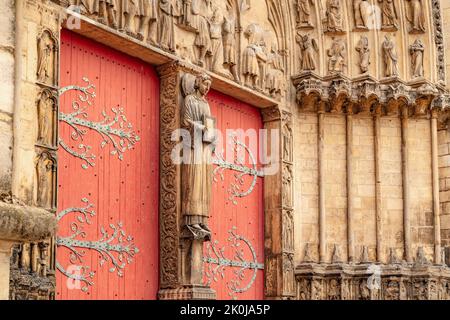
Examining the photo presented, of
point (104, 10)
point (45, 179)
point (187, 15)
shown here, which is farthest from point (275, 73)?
point (45, 179)

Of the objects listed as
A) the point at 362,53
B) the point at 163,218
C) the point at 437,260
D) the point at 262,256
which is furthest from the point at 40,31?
the point at 437,260

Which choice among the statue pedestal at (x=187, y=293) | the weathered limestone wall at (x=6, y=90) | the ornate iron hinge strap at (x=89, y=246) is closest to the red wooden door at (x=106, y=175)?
the ornate iron hinge strap at (x=89, y=246)

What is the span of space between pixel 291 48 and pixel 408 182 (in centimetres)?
239

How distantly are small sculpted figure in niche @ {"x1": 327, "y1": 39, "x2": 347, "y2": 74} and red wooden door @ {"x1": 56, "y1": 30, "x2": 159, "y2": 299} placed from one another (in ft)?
9.55

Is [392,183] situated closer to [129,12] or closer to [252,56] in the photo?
[252,56]

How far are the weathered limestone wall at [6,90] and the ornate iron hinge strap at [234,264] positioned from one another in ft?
21.8

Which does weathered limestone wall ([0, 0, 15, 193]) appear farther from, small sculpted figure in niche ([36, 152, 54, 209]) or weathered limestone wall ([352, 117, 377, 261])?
weathered limestone wall ([352, 117, 377, 261])

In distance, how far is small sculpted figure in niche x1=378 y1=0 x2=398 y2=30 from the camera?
10.9 m

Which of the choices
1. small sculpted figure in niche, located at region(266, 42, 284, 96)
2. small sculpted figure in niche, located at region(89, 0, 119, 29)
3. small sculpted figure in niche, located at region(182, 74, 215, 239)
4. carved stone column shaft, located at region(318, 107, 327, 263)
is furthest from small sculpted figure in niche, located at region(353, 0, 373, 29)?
small sculpted figure in niche, located at region(89, 0, 119, 29)

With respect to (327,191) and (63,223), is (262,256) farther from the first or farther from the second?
(63,223)

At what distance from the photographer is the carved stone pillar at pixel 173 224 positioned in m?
8.23

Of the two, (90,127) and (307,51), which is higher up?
(307,51)

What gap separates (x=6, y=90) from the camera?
2332 millimetres

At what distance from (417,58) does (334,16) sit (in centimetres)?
129
